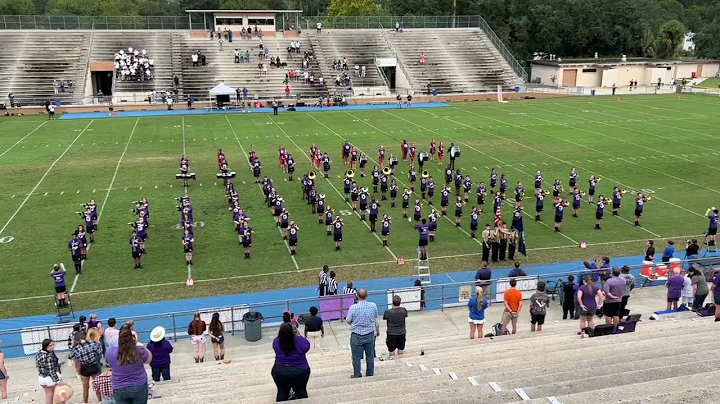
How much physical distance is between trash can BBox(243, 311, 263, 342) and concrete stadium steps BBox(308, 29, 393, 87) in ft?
140

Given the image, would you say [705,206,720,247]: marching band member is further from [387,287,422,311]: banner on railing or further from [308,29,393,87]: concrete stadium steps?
[308,29,393,87]: concrete stadium steps

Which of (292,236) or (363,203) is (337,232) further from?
(363,203)

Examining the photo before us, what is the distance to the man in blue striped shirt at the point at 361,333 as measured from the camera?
7.95 metres

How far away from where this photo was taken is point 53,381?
798 centimetres

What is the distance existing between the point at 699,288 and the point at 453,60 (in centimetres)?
5018

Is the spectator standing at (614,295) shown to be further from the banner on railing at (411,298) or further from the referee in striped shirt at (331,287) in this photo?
the referee in striped shirt at (331,287)

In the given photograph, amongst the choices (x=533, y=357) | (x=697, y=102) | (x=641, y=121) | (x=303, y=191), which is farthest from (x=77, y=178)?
(x=697, y=102)

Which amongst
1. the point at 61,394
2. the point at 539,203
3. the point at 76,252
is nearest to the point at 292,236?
the point at 76,252

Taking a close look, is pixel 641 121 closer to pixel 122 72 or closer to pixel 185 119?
pixel 185 119

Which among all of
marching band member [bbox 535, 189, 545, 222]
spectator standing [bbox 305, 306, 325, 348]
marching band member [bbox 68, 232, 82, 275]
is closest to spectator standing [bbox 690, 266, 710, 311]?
spectator standing [bbox 305, 306, 325, 348]

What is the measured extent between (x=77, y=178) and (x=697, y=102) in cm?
4329

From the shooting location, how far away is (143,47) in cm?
5450

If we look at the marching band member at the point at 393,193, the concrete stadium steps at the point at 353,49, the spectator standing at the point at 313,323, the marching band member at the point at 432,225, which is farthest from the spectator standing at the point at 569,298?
the concrete stadium steps at the point at 353,49

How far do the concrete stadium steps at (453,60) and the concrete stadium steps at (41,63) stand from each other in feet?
88.9
